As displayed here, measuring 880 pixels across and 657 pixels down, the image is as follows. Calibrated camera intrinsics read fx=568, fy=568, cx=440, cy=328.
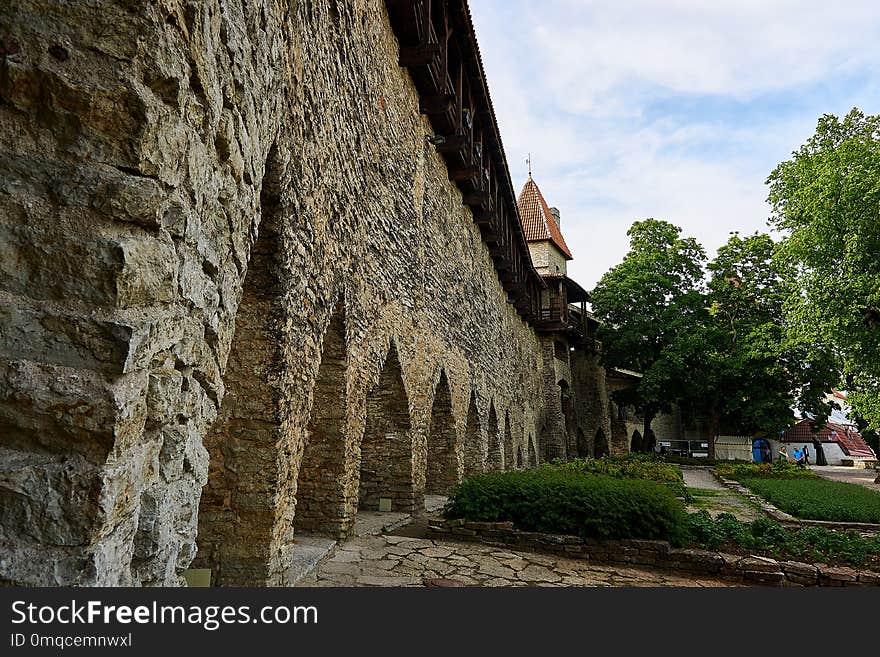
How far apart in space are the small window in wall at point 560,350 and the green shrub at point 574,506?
820 inches

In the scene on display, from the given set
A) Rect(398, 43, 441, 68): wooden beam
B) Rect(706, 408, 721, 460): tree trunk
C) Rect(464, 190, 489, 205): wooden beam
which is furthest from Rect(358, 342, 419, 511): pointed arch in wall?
Rect(706, 408, 721, 460): tree trunk

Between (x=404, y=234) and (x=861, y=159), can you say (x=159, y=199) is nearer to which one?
(x=404, y=234)

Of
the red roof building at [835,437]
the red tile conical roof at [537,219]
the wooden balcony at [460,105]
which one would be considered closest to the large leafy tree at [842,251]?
the wooden balcony at [460,105]

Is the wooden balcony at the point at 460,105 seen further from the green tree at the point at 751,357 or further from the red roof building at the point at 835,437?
the red roof building at the point at 835,437

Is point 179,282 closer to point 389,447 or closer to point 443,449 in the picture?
point 389,447

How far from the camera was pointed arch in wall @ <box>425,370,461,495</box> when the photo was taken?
11008 millimetres

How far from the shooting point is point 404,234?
8188 mm

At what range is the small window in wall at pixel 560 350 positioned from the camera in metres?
28.1

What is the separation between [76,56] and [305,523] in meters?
5.35

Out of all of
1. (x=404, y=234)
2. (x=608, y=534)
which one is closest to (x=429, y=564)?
(x=608, y=534)

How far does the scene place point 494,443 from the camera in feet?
50.7

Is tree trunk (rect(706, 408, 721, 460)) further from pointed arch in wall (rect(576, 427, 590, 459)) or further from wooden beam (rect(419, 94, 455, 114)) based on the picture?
wooden beam (rect(419, 94, 455, 114))

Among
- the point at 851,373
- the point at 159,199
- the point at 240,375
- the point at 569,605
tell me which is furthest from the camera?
the point at 851,373

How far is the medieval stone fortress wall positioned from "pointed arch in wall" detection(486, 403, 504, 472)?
30.3 ft
